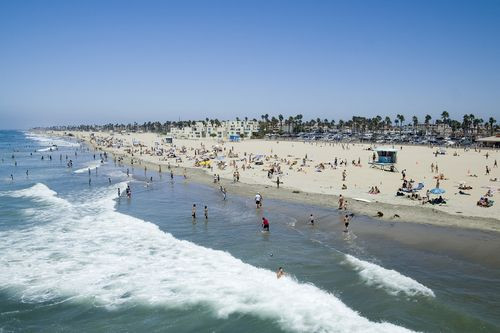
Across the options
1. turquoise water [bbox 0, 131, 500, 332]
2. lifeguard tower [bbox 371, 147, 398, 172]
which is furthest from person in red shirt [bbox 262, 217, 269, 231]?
lifeguard tower [bbox 371, 147, 398, 172]

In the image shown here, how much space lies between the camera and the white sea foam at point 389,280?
14.8m

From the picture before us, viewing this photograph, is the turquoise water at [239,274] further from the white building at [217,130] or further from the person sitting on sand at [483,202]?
the white building at [217,130]

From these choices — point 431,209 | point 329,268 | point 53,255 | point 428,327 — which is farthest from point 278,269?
point 431,209

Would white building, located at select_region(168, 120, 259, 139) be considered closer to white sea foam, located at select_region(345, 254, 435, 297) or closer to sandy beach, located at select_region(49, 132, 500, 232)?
sandy beach, located at select_region(49, 132, 500, 232)

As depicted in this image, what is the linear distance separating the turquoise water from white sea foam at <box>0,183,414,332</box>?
0.06 m

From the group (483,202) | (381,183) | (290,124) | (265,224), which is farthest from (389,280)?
(290,124)

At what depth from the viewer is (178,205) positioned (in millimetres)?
31516

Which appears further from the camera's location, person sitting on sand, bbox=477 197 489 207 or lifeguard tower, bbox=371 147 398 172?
lifeguard tower, bbox=371 147 398 172

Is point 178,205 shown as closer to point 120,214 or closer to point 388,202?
point 120,214

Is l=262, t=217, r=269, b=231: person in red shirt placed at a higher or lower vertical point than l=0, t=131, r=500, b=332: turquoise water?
higher

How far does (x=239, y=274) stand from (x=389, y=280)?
6.09m

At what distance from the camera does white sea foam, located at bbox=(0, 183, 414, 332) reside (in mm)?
13742

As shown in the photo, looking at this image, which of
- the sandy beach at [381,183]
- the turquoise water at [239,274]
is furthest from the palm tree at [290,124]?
the turquoise water at [239,274]

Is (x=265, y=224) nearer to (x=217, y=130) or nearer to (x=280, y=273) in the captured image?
(x=280, y=273)
